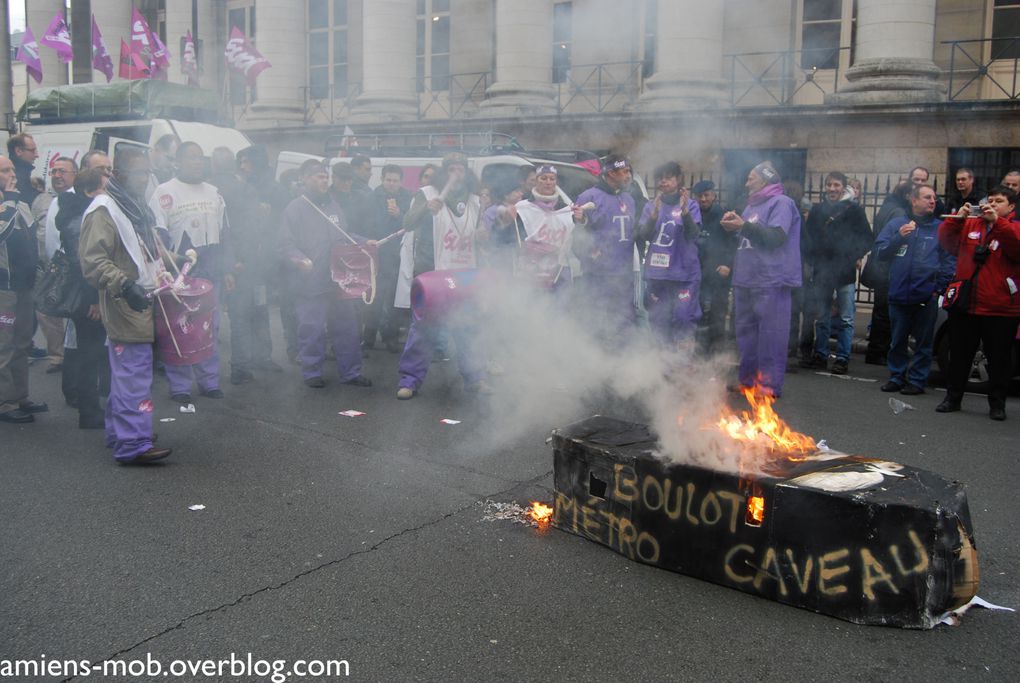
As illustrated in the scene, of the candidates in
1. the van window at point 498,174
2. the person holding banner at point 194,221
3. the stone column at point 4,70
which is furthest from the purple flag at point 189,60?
the person holding banner at point 194,221

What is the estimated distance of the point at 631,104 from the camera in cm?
1226

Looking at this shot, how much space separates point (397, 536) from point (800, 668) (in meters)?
1.84

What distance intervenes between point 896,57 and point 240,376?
10678 millimetres

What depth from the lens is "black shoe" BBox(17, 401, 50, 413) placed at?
608 cm

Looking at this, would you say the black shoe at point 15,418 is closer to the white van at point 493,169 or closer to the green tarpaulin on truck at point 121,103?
the white van at point 493,169

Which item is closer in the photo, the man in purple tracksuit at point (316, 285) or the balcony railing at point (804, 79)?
the man in purple tracksuit at point (316, 285)

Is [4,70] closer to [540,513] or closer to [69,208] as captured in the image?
[69,208]

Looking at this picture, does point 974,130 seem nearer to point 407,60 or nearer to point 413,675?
point 407,60

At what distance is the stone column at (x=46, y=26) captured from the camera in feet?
84.0

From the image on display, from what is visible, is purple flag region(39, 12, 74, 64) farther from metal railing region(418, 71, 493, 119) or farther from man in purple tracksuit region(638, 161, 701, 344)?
man in purple tracksuit region(638, 161, 701, 344)

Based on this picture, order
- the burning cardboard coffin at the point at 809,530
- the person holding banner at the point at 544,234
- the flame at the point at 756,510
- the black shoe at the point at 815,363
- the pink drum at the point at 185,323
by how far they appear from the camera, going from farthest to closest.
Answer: the black shoe at the point at 815,363, the person holding banner at the point at 544,234, the pink drum at the point at 185,323, the flame at the point at 756,510, the burning cardboard coffin at the point at 809,530

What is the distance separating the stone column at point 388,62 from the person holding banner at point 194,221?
11.9m

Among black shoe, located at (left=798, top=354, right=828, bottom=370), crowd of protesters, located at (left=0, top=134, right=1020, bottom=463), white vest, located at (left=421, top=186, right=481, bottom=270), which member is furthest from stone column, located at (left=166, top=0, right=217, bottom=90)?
black shoe, located at (left=798, top=354, right=828, bottom=370)

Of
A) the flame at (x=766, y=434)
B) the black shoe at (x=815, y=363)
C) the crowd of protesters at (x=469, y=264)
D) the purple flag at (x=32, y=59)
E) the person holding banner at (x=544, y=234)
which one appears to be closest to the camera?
the flame at (x=766, y=434)
